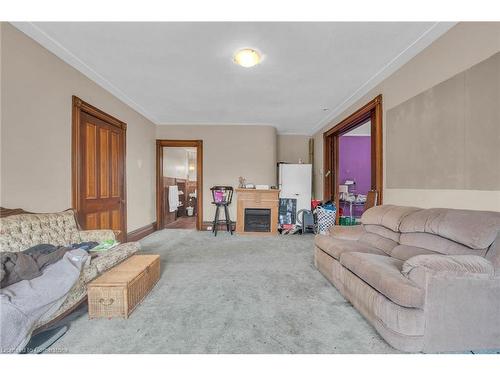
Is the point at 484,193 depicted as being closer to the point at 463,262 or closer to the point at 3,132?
the point at 463,262

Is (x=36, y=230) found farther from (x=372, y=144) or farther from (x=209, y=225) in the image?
(x=372, y=144)

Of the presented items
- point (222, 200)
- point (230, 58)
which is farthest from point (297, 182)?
point (230, 58)

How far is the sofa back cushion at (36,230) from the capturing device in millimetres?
1798

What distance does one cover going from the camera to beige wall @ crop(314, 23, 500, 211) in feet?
5.76

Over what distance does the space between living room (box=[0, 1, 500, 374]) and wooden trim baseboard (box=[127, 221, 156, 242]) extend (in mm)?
73

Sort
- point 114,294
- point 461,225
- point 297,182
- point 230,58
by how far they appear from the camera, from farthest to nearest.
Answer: point 297,182
point 230,58
point 114,294
point 461,225

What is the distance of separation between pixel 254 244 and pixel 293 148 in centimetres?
338

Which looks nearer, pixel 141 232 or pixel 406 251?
pixel 406 251

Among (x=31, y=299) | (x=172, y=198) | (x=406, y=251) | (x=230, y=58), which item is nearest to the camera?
(x=31, y=299)

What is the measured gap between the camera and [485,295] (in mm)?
1356

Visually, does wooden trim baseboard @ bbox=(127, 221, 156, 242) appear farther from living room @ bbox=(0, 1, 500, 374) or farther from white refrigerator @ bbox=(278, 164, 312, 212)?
white refrigerator @ bbox=(278, 164, 312, 212)

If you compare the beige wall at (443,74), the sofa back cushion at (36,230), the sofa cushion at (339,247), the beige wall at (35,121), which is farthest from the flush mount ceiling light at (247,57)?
the sofa back cushion at (36,230)

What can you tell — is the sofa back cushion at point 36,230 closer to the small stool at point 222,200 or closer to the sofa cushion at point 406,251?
the small stool at point 222,200

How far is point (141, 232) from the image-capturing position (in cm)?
452
